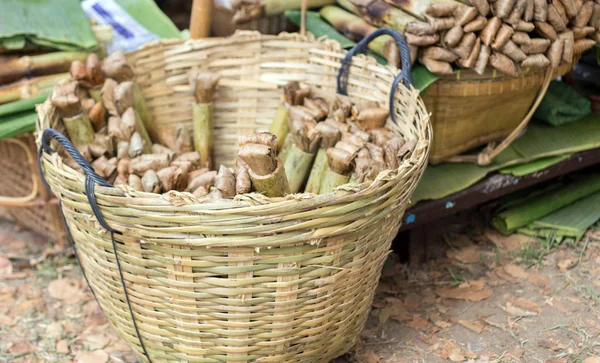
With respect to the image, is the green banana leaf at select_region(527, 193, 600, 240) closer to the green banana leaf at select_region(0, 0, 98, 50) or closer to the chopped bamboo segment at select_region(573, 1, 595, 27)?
the chopped bamboo segment at select_region(573, 1, 595, 27)

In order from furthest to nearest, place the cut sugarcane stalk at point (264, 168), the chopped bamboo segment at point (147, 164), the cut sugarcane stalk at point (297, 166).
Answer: the cut sugarcane stalk at point (297, 166)
the chopped bamboo segment at point (147, 164)
the cut sugarcane stalk at point (264, 168)

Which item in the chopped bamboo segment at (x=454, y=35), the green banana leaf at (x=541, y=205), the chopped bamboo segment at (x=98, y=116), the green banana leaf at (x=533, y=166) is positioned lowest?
the green banana leaf at (x=541, y=205)

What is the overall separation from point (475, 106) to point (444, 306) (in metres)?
0.76

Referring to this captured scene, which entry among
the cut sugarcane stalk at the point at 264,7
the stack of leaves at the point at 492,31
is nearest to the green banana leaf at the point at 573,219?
the stack of leaves at the point at 492,31

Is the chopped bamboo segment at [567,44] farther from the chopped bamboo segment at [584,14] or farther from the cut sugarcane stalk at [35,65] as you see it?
the cut sugarcane stalk at [35,65]

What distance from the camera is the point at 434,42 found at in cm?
209

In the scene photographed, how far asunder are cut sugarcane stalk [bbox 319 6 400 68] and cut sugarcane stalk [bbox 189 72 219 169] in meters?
0.58

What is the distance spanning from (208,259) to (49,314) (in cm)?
114

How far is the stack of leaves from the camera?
2033 millimetres

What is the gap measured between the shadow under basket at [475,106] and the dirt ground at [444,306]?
472 mm

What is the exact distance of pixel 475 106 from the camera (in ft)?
7.54

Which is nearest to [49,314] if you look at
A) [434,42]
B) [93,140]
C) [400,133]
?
[93,140]

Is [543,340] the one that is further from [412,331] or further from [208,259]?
[208,259]

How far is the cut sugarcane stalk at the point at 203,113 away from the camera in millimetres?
2232
